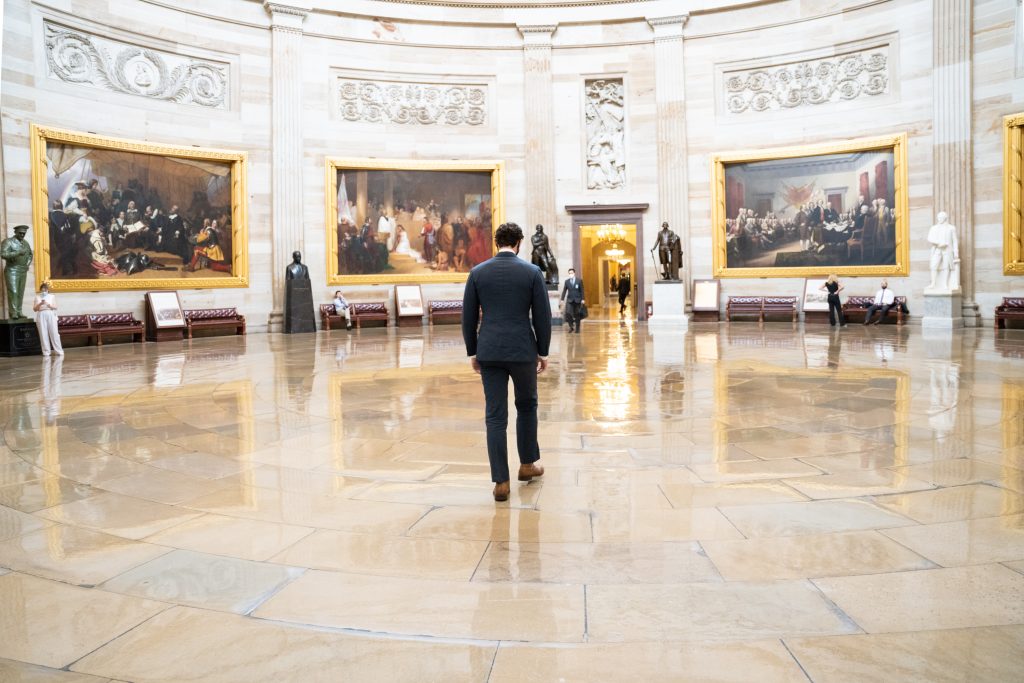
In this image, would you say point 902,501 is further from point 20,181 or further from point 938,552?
point 20,181

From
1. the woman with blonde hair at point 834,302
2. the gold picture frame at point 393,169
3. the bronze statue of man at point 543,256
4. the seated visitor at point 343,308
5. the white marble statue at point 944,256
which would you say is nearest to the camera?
the white marble statue at point 944,256

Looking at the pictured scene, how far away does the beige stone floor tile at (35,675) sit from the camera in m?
2.58

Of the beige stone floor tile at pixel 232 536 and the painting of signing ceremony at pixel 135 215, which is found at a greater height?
the painting of signing ceremony at pixel 135 215

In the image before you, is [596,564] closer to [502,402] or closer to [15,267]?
[502,402]

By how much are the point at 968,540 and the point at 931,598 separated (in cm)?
90

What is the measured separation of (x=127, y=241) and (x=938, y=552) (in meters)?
21.3

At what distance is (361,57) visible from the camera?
24.4 meters

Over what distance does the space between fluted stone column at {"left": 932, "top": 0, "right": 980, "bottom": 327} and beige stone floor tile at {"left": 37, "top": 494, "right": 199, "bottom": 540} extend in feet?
70.0

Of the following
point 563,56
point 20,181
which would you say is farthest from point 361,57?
point 20,181

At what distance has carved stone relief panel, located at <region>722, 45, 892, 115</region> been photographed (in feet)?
72.8

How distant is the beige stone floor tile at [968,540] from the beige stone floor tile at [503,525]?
67.0 inches

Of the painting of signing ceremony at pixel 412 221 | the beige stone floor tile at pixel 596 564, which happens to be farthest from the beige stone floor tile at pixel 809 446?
the painting of signing ceremony at pixel 412 221

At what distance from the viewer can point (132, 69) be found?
66.6ft

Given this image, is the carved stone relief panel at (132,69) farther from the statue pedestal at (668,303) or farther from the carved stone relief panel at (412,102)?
the statue pedestal at (668,303)
